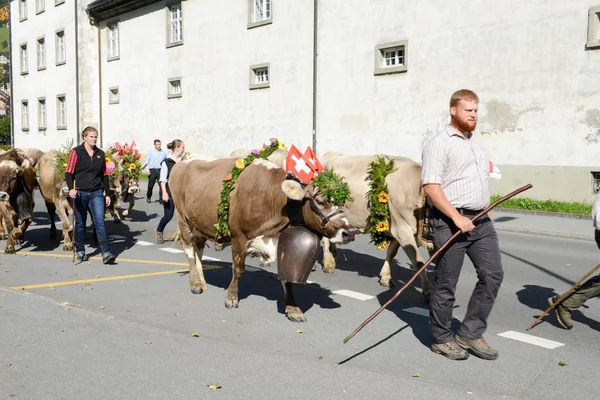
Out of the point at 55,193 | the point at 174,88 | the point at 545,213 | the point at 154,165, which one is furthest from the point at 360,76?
the point at 55,193

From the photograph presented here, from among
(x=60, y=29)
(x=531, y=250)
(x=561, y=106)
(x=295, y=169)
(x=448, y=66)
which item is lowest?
(x=531, y=250)

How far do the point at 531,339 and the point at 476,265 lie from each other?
119 cm

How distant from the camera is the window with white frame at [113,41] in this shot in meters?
36.3

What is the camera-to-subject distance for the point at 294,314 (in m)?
6.42

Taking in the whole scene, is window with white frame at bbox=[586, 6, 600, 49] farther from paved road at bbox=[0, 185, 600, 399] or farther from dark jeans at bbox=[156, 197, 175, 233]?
dark jeans at bbox=[156, 197, 175, 233]

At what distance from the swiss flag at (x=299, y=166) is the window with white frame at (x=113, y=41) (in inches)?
1275

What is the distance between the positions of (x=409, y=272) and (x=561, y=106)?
35.0 ft

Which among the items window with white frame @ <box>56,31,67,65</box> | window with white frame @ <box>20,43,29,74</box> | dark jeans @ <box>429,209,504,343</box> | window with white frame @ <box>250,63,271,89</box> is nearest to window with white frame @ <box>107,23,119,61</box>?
window with white frame @ <box>56,31,67,65</box>

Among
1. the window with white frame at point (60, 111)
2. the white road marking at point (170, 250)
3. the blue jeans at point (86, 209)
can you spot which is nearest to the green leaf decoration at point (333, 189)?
the blue jeans at point (86, 209)

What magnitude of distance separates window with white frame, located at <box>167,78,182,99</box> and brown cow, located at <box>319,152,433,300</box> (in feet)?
79.9

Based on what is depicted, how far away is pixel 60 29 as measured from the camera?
1586 inches

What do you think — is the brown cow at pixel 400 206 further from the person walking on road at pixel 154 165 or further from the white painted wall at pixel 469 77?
the person walking on road at pixel 154 165

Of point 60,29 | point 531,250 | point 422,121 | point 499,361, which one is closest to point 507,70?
point 422,121

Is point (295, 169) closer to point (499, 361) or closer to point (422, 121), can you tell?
point (499, 361)
